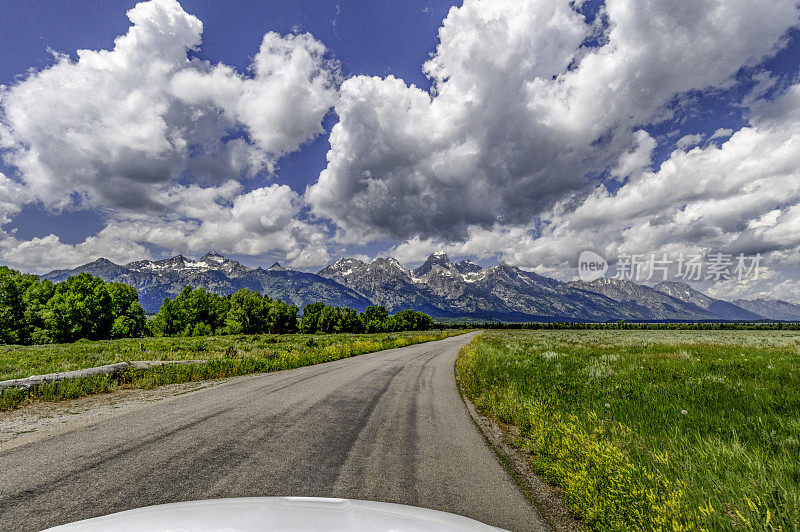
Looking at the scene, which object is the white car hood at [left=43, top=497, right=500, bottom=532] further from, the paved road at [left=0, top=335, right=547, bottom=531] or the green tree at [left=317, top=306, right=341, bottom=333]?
the green tree at [left=317, top=306, right=341, bottom=333]

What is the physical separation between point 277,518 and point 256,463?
142 inches

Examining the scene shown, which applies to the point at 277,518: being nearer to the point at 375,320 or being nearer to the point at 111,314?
the point at 111,314

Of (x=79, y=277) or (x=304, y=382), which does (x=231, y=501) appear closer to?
(x=304, y=382)

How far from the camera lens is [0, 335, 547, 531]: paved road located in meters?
4.04

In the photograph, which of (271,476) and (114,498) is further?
(271,476)

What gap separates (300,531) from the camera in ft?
6.75

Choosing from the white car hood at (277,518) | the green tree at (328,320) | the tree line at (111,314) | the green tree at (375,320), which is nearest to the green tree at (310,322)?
the tree line at (111,314)

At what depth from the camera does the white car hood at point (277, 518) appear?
213 centimetres

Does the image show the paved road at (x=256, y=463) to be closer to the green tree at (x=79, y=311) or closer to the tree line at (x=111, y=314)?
the green tree at (x=79, y=311)

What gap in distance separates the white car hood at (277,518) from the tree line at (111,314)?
7234 centimetres

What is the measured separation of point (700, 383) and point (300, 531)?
41.0ft

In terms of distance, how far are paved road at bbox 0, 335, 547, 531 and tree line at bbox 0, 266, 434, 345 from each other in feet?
214

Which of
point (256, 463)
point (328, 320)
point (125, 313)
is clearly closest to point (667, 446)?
point (256, 463)

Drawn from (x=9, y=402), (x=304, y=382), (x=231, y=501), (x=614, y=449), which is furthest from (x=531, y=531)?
(x=9, y=402)
